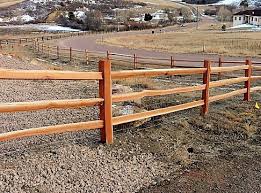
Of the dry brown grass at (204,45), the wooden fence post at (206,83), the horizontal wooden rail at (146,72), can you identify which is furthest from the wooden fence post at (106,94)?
the dry brown grass at (204,45)

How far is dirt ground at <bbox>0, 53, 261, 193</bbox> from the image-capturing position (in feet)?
18.7

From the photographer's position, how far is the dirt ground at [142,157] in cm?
571

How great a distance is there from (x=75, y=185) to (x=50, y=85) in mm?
8862

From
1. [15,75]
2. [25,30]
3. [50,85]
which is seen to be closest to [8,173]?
[15,75]

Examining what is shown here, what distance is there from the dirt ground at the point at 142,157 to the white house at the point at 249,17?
341ft

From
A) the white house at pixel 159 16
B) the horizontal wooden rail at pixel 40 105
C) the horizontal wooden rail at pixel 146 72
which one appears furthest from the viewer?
the white house at pixel 159 16

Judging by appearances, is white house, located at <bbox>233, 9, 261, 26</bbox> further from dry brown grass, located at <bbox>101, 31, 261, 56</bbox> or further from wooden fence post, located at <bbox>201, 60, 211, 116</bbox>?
wooden fence post, located at <bbox>201, 60, 211, 116</bbox>

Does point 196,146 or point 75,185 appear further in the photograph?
point 196,146

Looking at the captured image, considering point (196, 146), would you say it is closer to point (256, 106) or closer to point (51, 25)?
point (256, 106)

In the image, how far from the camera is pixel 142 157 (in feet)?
22.0

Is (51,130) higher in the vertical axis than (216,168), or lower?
higher

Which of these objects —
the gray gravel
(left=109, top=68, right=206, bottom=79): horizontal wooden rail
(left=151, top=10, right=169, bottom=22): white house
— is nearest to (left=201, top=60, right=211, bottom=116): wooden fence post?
(left=109, top=68, right=206, bottom=79): horizontal wooden rail

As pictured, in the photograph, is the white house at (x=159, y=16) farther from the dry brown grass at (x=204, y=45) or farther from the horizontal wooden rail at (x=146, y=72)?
the horizontal wooden rail at (x=146, y=72)

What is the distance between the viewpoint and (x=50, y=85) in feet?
46.3
